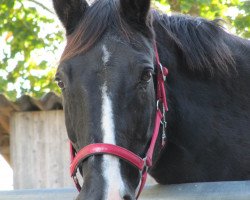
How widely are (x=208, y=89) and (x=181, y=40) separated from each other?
291mm

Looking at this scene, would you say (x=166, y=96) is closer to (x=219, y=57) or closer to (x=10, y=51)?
(x=219, y=57)

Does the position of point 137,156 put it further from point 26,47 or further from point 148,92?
point 26,47

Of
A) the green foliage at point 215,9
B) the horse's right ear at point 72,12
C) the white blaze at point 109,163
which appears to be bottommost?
the green foliage at point 215,9

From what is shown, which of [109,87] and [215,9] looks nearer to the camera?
[109,87]

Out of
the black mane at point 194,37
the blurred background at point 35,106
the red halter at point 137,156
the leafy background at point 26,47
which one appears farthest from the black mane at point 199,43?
the leafy background at point 26,47

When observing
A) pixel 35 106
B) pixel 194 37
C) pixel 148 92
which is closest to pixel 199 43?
pixel 194 37

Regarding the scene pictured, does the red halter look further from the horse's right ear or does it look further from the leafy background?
the leafy background

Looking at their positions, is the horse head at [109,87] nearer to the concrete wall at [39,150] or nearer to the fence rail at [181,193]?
the fence rail at [181,193]

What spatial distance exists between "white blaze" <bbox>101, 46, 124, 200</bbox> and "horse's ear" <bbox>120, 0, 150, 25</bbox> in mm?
498

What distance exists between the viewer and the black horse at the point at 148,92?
2.76m

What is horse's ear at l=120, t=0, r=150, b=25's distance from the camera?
10.4ft

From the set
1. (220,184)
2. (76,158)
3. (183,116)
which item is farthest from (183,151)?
(76,158)

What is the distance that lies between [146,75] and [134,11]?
0.39 meters

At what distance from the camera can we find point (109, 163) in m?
2.68
